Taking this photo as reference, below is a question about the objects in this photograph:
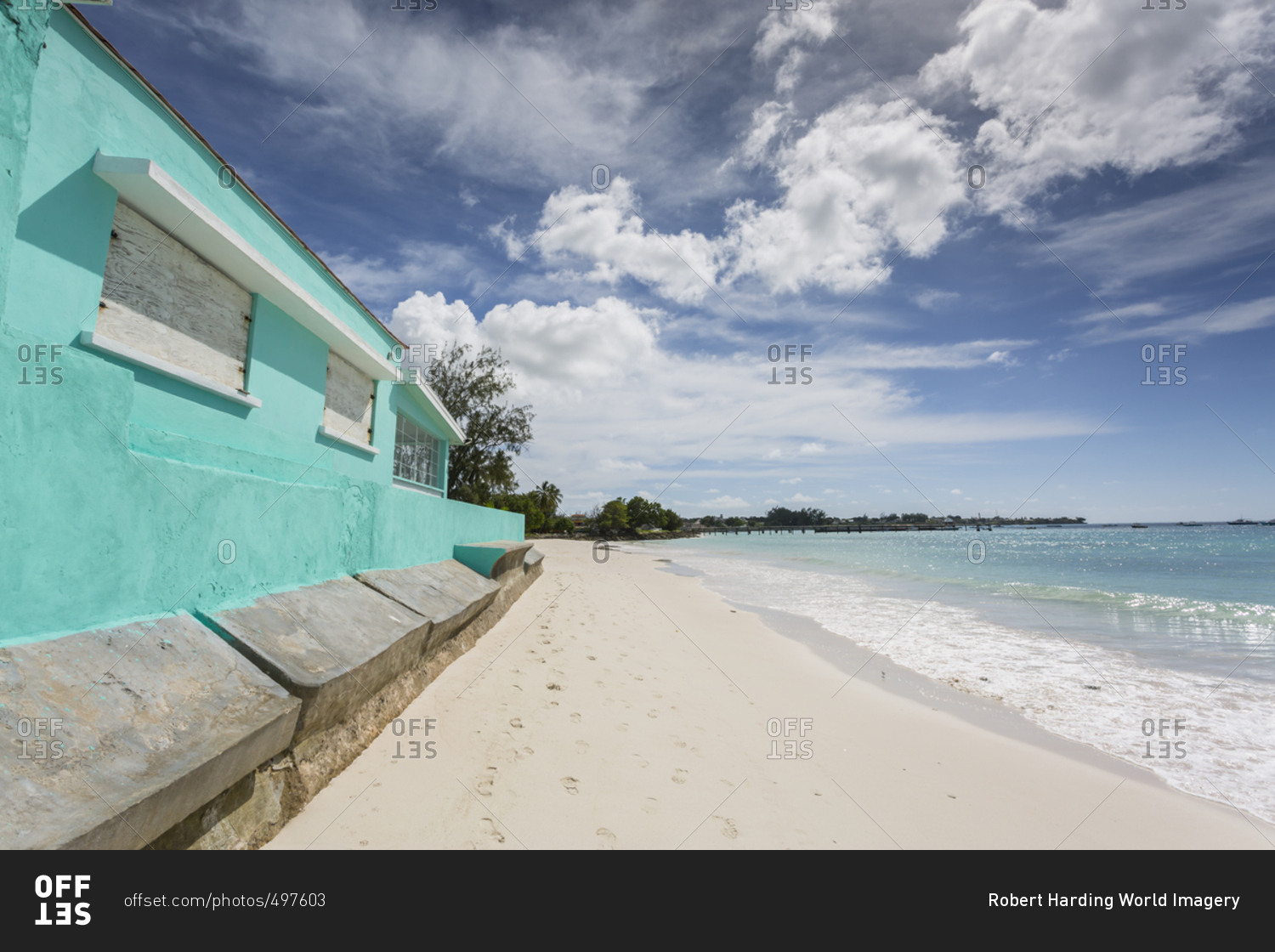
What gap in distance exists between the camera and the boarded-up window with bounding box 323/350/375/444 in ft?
27.1

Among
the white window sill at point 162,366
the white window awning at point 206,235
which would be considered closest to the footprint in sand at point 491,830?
the white window sill at point 162,366

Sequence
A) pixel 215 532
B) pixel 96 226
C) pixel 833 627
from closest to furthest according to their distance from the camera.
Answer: pixel 215 532, pixel 96 226, pixel 833 627

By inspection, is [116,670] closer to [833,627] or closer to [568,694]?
[568,694]

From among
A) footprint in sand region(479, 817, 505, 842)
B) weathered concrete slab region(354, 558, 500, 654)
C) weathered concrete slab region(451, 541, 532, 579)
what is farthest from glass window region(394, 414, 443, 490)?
footprint in sand region(479, 817, 505, 842)

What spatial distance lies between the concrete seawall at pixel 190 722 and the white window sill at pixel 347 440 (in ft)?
14.0

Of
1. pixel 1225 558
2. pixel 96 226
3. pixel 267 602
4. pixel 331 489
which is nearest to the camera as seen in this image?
pixel 267 602

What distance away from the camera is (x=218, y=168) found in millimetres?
5398

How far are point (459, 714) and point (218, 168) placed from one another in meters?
5.68

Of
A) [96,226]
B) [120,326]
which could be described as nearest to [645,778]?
[120,326]

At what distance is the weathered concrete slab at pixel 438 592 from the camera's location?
17.9ft

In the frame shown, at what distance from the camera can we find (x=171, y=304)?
4.90 m

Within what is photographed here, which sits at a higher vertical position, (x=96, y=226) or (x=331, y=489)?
(x=96, y=226)

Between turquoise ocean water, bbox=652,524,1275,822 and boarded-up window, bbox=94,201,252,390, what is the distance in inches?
380

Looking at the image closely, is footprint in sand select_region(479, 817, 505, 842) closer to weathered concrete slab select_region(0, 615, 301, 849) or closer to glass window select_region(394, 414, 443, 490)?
weathered concrete slab select_region(0, 615, 301, 849)
